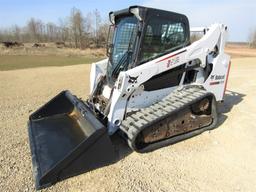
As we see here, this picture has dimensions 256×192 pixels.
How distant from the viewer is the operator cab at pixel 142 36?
4.38 meters

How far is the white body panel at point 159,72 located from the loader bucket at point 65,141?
20.4 inches

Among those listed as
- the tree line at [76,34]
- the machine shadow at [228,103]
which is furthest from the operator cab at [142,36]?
the tree line at [76,34]

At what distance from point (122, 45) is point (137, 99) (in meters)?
1.11

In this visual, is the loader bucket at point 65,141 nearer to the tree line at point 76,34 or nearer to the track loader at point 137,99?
the track loader at point 137,99

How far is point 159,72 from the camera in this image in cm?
452

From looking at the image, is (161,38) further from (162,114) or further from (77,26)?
(77,26)

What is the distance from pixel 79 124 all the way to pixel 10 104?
11.1 feet

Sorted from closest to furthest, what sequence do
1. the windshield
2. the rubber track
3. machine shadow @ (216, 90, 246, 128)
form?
the rubber track < the windshield < machine shadow @ (216, 90, 246, 128)

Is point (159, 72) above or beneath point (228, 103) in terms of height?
above

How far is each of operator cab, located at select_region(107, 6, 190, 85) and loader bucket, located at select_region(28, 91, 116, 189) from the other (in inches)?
41.1

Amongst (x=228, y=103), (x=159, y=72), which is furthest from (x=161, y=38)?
(x=228, y=103)

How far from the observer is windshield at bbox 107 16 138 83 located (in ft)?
15.1

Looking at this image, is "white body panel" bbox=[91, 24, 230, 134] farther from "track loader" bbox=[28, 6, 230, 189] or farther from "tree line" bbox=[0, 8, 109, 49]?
"tree line" bbox=[0, 8, 109, 49]

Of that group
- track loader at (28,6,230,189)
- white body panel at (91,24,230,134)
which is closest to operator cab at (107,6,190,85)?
track loader at (28,6,230,189)
